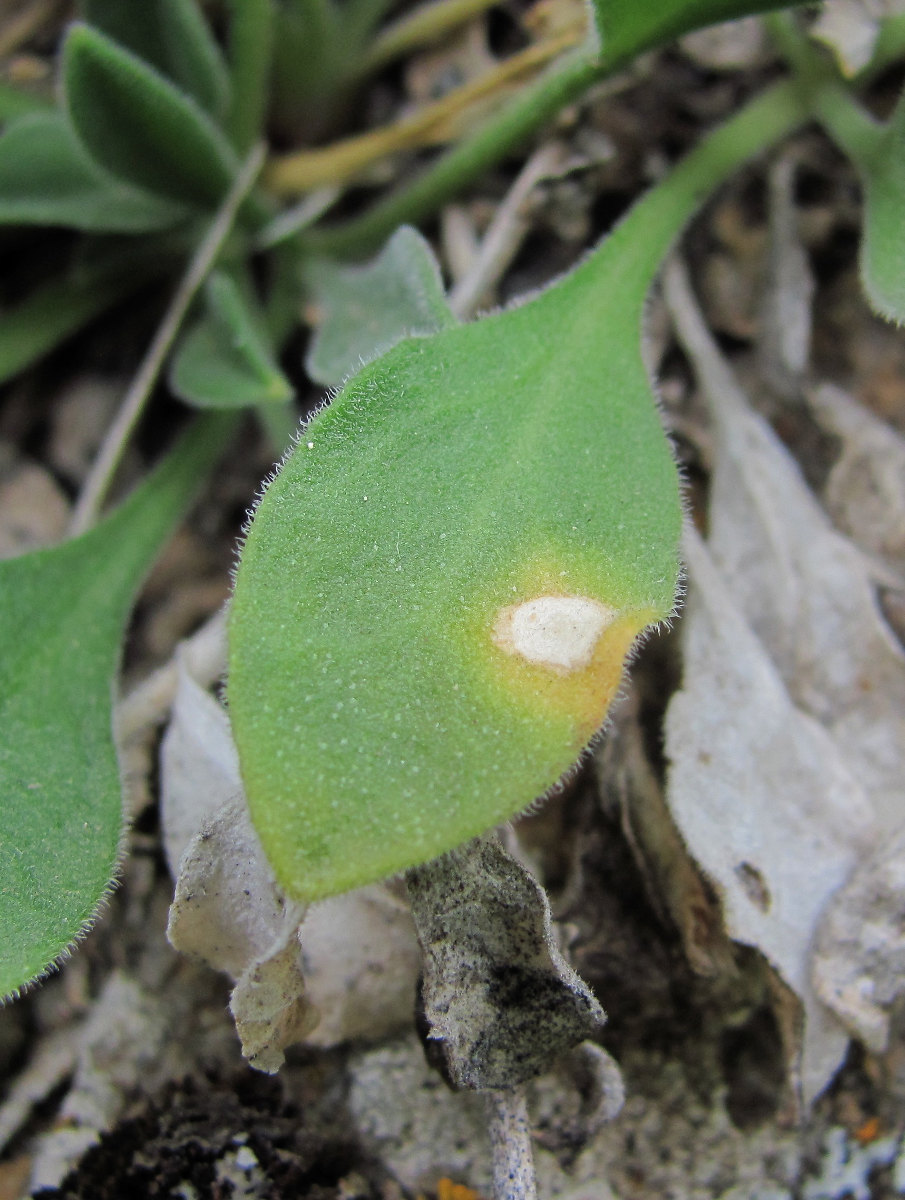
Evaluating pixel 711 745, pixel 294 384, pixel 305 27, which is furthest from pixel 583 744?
pixel 305 27

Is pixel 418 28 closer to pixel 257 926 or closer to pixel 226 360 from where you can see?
pixel 226 360

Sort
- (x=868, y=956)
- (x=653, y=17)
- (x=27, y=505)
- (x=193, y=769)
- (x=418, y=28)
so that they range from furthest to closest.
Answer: (x=418, y=28), (x=27, y=505), (x=653, y=17), (x=193, y=769), (x=868, y=956)

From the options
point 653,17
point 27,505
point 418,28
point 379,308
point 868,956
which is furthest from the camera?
point 418,28

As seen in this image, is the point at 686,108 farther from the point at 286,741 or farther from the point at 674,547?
the point at 286,741

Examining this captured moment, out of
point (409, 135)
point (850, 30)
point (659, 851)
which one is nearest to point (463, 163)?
point (409, 135)

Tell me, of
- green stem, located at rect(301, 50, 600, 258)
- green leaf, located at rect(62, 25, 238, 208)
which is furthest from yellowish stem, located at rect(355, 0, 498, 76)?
green leaf, located at rect(62, 25, 238, 208)

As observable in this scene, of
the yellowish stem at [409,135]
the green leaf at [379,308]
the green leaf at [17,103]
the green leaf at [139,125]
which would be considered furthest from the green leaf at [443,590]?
the green leaf at [17,103]

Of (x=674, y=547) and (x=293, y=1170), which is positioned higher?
(x=674, y=547)
